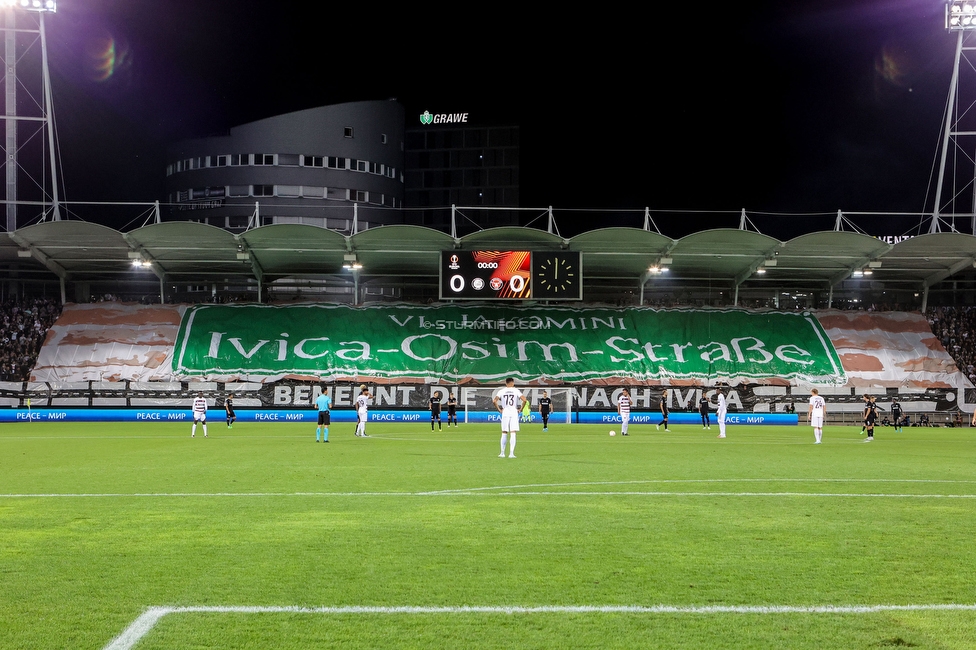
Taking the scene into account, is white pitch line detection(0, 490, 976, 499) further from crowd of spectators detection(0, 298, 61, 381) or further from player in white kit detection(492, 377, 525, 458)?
crowd of spectators detection(0, 298, 61, 381)

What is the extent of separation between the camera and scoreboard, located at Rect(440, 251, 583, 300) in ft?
145

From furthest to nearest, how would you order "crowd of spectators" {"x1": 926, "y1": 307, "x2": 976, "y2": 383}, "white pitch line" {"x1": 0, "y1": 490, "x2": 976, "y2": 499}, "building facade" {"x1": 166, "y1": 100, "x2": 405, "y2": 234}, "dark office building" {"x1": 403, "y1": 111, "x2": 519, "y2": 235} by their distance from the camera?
"dark office building" {"x1": 403, "y1": 111, "x2": 519, "y2": 235} → "building facade" {"x1": 166, "y1": 100, "x2": 405, "y2": 234} → "crowd of spectators" {"x1": 926, "y1": 307, "x2": 976, "y2": 383} → "white pitch line" {"x1": 0, "y1": 490, "x2": 976, "y2": 499}

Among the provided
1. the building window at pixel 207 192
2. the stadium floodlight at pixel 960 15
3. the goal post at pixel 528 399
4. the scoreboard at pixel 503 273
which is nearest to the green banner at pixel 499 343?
the goal post at pixel 528 399

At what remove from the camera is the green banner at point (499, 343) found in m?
46.2

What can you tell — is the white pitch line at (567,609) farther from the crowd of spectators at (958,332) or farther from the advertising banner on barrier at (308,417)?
the crowd of spectators at (958,332)

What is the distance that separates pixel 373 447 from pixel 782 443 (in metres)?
13.4

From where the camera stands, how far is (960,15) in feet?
142

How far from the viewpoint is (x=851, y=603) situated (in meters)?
6.12

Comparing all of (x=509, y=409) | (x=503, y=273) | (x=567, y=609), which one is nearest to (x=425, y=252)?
(x=503, y=273)

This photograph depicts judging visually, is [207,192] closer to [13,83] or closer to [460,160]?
[460,160]

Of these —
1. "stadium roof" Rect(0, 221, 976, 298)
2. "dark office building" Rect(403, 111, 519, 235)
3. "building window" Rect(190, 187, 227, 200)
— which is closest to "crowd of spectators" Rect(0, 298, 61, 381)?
"stadium roof" Rect(0, 221, 976, 298)

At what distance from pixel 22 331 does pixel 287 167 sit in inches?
1436

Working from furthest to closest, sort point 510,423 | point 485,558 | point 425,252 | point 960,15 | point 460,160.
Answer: point 460,160
point 425,252
point 960,15
point 510,423
point 485,558

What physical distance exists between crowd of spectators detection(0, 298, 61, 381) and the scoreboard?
24335mm
